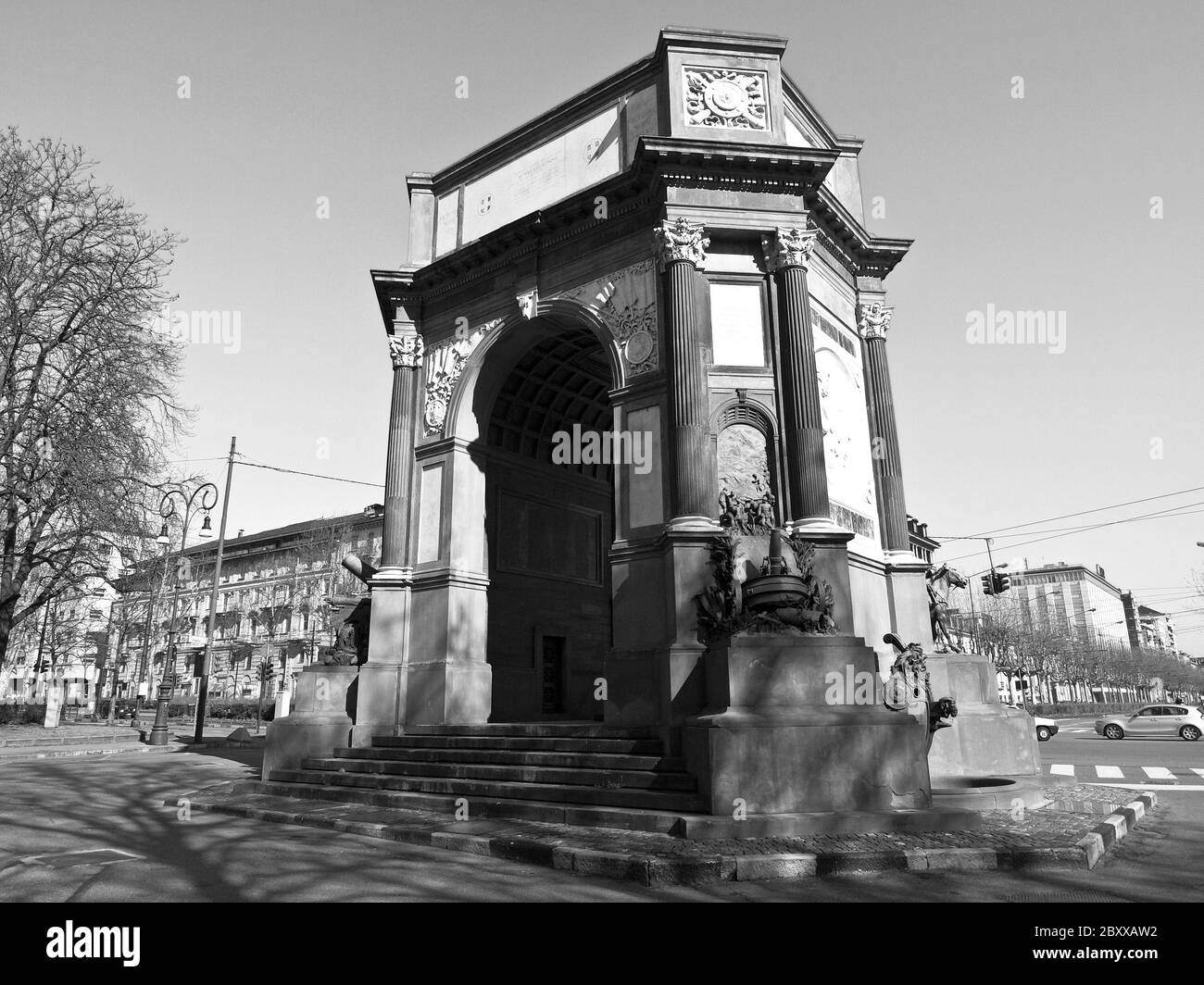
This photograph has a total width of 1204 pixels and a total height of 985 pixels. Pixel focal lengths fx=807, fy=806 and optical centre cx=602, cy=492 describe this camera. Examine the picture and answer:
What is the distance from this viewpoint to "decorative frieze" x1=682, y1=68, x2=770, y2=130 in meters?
15.9

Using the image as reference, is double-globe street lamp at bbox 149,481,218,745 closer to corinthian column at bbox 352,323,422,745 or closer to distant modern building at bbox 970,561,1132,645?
corinthian column at bbox 352,323,422,745

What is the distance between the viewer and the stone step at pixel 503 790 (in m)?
10.5

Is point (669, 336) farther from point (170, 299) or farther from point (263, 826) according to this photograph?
point (170, 299)

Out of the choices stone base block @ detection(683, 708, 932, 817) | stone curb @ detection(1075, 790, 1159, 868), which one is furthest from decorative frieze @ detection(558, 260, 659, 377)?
stone curb @ detection(1075, 790, 1159, 868)

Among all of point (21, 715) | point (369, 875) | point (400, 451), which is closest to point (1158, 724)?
point (400, 451)

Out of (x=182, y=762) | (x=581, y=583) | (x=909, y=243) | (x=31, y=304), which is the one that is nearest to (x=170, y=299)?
(x=31, y=304)

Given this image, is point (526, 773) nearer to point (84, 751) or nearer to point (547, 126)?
point (547, 126)

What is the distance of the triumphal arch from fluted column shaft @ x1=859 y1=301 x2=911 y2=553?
0.18 ft

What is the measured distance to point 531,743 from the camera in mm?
13391

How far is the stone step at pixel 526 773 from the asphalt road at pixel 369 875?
2.86m

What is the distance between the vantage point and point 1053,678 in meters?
79.6

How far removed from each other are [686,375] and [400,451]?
7.71 metres

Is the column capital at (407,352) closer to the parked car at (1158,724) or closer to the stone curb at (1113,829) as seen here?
the stone curb at (1113,829)
